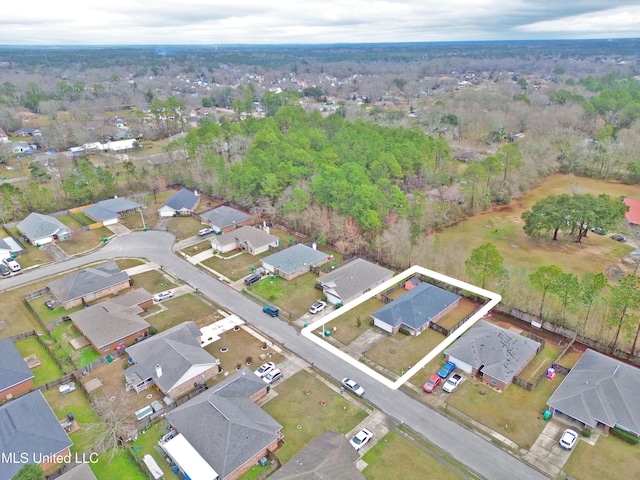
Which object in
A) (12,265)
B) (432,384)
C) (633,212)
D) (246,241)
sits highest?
(246,241)

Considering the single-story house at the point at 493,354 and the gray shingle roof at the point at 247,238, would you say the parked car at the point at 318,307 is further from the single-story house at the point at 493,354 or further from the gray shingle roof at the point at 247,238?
the gray shingle roof at the point at 247,238

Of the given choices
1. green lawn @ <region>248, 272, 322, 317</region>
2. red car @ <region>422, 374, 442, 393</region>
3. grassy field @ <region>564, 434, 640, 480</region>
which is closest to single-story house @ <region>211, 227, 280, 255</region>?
green lawn @ <region>248, 272, 322, 317</region>

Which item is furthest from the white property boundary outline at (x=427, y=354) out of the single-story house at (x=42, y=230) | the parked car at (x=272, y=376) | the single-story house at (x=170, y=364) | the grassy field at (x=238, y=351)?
the single-story house at (x=42, y=230)

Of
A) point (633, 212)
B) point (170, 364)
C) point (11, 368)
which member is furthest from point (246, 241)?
point (633, 212)

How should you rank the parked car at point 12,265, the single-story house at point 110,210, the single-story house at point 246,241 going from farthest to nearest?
1. the single-story house at point 110,210
2. the single-story house at point 246,241
3. the parked car at point 12,265

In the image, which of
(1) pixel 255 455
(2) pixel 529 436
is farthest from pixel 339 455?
(2) pixel 529 436

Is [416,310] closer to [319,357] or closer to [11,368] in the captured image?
[319,357]
